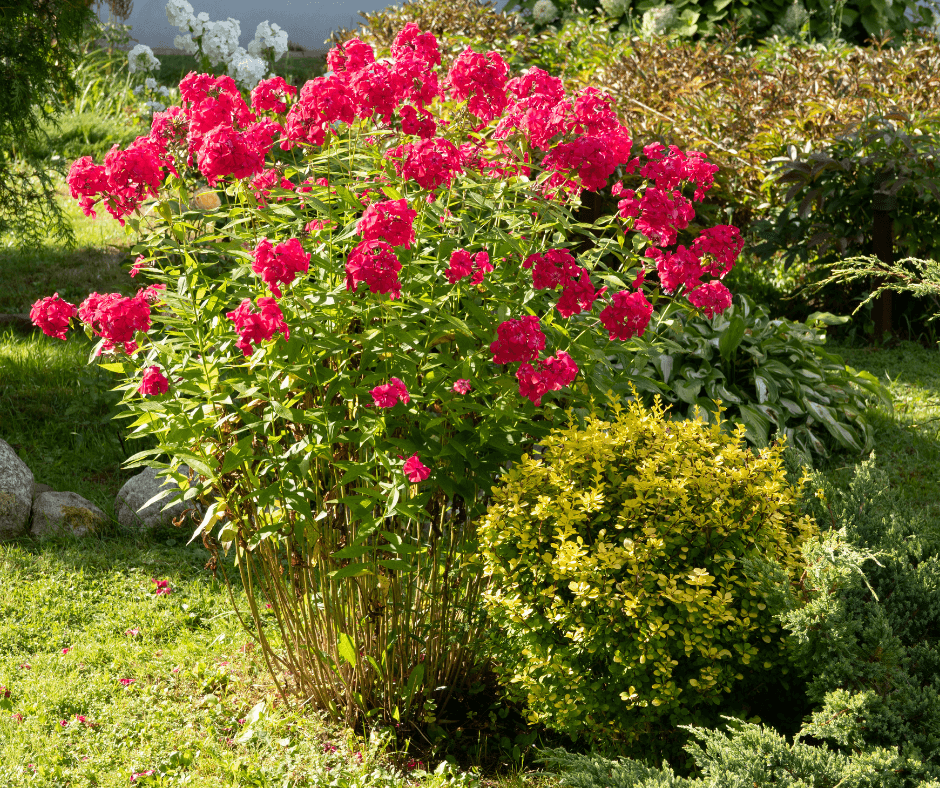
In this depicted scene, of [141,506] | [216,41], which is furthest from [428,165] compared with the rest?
[216,41]

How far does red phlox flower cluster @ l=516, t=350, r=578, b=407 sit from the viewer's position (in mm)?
2330

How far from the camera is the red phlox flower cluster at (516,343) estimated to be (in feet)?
7.55

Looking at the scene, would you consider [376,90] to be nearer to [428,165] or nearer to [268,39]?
[428,165]

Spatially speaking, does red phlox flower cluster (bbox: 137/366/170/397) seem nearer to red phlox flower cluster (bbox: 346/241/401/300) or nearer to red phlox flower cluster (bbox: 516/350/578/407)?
red phlox flower cluster (bbox: 346/241/401/300)

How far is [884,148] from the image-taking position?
594 centimetres

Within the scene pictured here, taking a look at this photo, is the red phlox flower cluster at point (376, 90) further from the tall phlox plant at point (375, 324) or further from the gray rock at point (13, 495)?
the gray rock at point (13, 495)

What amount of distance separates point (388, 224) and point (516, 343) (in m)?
0.46

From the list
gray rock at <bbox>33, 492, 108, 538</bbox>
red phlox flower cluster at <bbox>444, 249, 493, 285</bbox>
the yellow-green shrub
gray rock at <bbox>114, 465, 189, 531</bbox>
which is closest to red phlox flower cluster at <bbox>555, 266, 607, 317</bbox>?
red phlox flower cluster at <bbox>444, 249, 493, 285</bbox>

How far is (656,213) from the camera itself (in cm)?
274

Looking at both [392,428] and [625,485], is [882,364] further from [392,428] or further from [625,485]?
[392,428]

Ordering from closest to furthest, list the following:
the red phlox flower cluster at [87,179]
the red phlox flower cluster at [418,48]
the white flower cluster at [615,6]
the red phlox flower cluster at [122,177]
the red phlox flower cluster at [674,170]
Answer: the red phlox flower cluster at [122,177], the red phlox flower cluster at [87,179], the red phlox flower cluster at [418,48], the red phlox flower cluster at [674,170], the white flower cluster at [615,6]

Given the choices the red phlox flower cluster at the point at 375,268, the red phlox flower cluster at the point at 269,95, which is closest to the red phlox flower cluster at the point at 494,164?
the red phlox flower cluster at the point at 269,95

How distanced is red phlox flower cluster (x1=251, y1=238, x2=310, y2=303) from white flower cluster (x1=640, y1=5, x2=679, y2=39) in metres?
9.71

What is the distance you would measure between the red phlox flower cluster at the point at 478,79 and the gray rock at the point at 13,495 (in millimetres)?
3183
